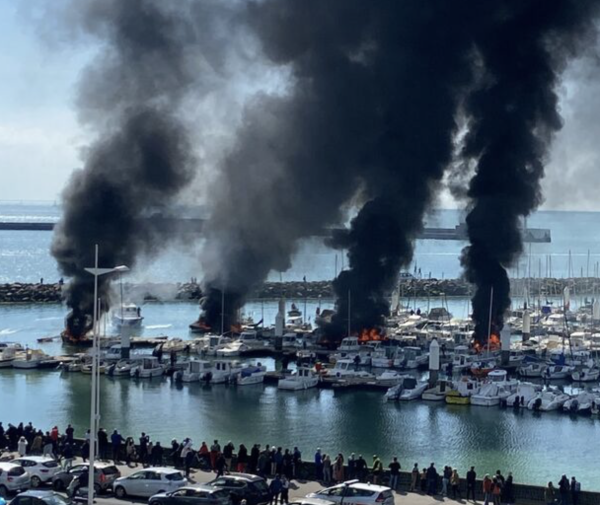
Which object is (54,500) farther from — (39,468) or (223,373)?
(223,373)

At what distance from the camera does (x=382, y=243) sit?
244 feet

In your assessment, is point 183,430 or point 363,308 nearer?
point 183,430

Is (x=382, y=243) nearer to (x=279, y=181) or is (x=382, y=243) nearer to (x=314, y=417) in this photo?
(x=279, y=181)

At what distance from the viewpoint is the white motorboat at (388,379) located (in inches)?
2194

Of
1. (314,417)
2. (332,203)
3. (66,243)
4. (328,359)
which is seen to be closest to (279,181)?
(332,203)

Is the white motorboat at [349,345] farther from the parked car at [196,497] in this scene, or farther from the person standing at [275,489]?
the parked car at [196,497]

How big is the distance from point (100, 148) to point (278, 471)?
54810mm

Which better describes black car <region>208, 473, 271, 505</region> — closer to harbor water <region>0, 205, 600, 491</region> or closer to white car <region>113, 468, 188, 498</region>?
white car <region>113, 468, 188, 498</region>

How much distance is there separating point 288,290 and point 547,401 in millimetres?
66627

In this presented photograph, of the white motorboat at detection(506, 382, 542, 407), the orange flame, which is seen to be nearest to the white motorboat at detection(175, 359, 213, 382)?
the orange flame

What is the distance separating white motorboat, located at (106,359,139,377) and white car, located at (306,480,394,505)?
113 ft

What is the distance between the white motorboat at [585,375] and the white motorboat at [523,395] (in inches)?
265

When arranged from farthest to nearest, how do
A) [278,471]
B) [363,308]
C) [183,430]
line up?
[363,308] < [183,430] < [278,471]

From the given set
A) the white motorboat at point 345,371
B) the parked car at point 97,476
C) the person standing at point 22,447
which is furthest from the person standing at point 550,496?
the white motorboat at point 345,371
